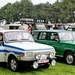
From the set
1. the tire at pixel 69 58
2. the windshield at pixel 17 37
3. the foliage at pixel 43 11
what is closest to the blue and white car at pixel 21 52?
the windshield at pixel 17 37

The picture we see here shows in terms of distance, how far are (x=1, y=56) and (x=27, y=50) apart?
126 centimetres

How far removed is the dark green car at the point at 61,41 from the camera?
11.3m

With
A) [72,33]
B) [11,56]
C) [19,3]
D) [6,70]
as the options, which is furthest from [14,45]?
[19,3]

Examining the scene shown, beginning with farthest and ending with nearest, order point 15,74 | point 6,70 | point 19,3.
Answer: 1. point 19,3
2. point 6,70
3. point 15,74

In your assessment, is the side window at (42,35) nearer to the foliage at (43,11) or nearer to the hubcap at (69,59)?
the hubcap at (69,59)

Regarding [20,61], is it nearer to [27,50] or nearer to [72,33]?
[27,50]

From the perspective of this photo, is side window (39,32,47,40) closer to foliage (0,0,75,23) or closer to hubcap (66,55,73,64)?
hubcap (66,55,73,64)

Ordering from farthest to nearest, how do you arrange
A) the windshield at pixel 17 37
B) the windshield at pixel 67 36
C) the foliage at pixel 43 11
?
1. the foliage at pixel 43 11
2. the windshield at pixel 67 36
3. the windshield at pixel 17 37

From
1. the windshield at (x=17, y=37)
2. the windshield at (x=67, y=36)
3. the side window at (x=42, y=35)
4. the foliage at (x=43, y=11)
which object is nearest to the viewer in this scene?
the windshield at (x=17, y=37)

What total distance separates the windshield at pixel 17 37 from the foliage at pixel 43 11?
7463 centimetres

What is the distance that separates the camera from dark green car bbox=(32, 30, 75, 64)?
11297mm

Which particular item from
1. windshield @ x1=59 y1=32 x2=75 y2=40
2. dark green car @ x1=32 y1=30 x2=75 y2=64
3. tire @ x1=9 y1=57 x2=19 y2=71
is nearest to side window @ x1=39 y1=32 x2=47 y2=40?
dark green car @ x1=32 y1=30 x2=75 y2=64

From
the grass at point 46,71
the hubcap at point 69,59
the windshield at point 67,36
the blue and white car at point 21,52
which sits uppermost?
the windshield at point 67,36

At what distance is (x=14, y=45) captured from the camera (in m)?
9.31
